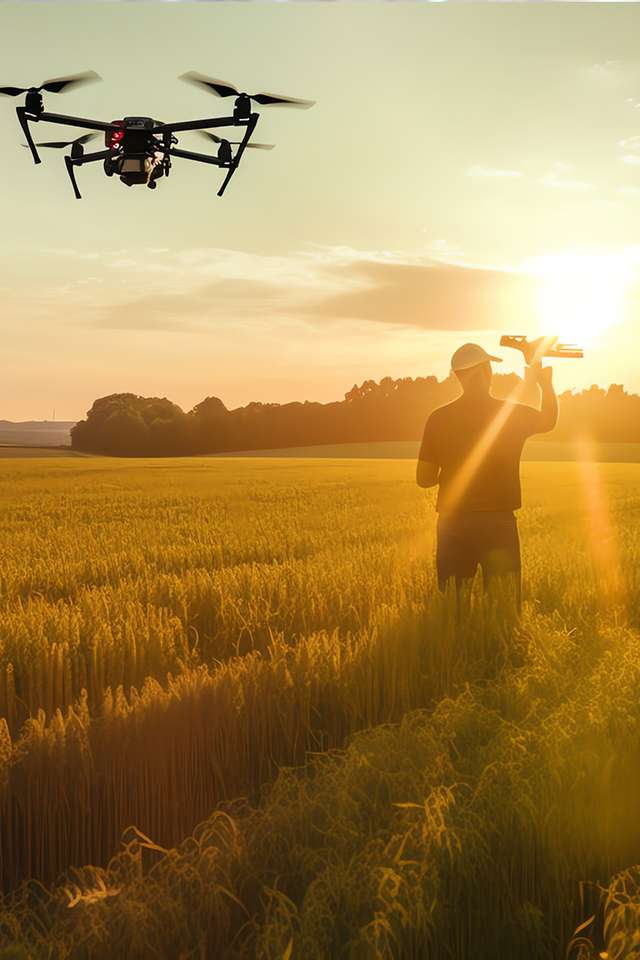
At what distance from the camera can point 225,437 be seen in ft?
319

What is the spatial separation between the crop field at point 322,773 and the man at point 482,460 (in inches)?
15.0

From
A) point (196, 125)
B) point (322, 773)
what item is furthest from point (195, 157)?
point (322, 773)

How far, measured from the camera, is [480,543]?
21.3 ft

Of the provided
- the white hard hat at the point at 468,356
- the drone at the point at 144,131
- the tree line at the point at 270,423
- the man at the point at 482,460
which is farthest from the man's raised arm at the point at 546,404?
the tree line at the point at 270,423

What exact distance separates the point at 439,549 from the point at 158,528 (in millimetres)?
10633

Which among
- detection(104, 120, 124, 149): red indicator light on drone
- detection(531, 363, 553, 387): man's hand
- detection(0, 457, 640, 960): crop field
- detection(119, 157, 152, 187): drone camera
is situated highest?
detection(104, 120, 124, 149): red indicator light on drone

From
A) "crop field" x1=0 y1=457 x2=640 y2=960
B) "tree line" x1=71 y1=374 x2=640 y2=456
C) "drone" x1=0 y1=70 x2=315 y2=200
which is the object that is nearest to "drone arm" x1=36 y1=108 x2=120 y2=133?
"drone" x1=0 y1=70 x2=315 y2=200

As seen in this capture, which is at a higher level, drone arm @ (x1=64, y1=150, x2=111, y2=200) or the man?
drone arm @ (x1=64, y1=150, x2=111, y2=200)

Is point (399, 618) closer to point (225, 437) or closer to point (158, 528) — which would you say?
point (158, 528)

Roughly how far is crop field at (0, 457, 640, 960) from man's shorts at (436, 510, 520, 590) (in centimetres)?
24

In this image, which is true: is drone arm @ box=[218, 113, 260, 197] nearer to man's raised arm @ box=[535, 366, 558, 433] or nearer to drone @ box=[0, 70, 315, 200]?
drone @ box=[0, 70, 315, 200]

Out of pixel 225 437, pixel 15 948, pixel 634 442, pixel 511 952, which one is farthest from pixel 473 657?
pixel 225 437

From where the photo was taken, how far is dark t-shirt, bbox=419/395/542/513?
6.38 m

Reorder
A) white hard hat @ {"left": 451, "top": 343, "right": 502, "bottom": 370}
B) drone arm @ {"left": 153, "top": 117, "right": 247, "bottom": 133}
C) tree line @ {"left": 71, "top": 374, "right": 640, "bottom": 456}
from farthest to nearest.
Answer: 1. tree line @ {"left": 71, "top": 374, "right": 640, "bottom": 456}
2. drone arm @ {"left": 153, "top": 117, "right": 247, "bottom": 133}
3. white hard hat @ {"left": 451, "top": 343, "right": 502, "bottom": 370}
